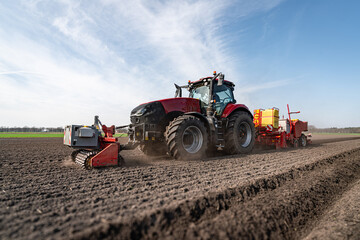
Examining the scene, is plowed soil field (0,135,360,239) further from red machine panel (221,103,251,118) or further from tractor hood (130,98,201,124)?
red machine panel (221,103,251,118)

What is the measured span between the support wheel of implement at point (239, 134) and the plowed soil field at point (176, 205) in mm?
2483

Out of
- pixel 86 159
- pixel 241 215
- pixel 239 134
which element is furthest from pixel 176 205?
pixel 239 134

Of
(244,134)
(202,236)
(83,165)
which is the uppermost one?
(244,134)

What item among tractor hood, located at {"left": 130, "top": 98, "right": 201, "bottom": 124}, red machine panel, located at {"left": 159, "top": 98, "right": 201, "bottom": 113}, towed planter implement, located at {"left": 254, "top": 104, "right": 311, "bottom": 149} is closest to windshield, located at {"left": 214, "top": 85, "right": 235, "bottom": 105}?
red machine panel, located at {"left": 159, "top": 98, "right": 201, "bottom": 113}

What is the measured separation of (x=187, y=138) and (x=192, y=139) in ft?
0.49

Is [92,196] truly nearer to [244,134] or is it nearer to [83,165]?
[83,165]

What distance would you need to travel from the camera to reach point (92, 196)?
2.56 meters

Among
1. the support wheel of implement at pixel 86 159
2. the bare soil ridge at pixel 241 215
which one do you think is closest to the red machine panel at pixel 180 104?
the support wheel of implement at pixel 86 159

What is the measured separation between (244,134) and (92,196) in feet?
19.1

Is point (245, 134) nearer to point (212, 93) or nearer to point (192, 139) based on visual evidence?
point (212, 93)

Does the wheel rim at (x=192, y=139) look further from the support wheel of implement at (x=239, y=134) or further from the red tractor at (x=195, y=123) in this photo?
the support wheel of implement at (x=239, y=134)

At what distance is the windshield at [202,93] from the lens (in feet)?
21.0

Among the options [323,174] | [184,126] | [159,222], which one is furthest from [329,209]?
[184,126]

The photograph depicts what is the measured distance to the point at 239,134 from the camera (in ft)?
22.6
